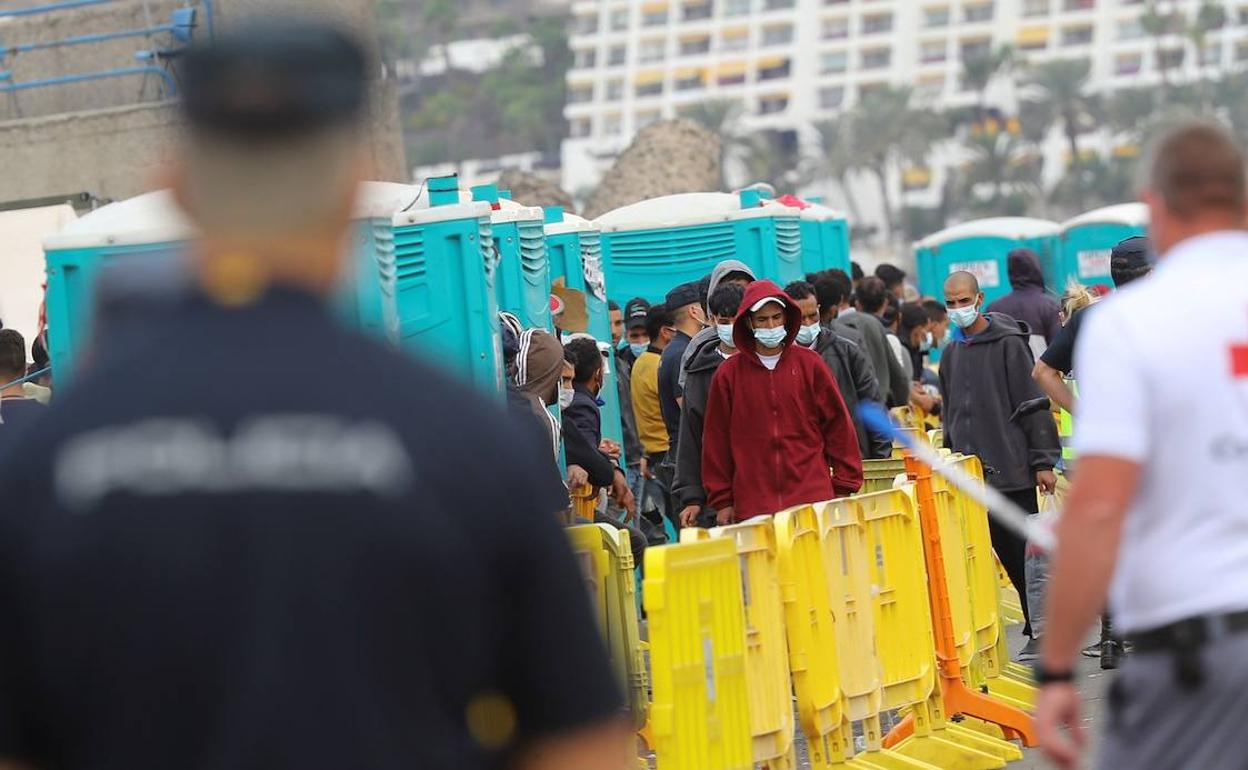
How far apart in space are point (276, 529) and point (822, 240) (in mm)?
18264

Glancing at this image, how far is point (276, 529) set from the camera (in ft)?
7.36

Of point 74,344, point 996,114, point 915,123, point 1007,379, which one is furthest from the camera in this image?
point 996,114

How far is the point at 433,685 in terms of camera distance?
7.63 ft

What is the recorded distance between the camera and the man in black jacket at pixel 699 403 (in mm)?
9719

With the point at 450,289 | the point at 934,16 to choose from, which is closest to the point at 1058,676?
the point at 450,289

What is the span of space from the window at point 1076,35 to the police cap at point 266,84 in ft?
493

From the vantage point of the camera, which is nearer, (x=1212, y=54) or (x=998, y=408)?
(x=998, y=408)

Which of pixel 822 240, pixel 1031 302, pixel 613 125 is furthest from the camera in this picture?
pixel 613 125

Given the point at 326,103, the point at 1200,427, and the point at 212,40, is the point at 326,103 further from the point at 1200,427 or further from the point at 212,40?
the point at 1200,427

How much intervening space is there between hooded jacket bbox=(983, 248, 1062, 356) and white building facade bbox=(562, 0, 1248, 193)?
129653 mm

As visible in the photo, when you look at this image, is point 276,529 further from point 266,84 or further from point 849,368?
point 849,368

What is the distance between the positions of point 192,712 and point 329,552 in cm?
21

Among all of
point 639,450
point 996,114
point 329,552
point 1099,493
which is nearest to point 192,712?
point 329,552

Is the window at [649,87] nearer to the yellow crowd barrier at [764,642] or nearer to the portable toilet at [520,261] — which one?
the portable toilet at [520,261]
